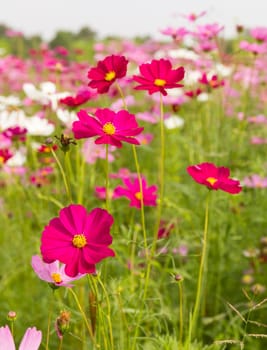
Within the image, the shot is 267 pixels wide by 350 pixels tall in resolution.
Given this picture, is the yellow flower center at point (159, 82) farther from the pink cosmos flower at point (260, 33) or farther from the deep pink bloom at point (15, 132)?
the pink cosmos flower at point (260, 33)

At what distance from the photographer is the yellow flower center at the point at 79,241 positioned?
0.72 m

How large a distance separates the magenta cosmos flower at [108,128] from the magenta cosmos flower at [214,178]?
0.38ft

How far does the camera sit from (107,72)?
3.02ft

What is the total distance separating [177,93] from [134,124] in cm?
118

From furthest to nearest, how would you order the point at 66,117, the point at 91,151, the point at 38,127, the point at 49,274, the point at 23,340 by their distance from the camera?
the point at 91,151 → the point at 38,127 → the point at 66,117 → the point at 49,274 → the point at 23,340

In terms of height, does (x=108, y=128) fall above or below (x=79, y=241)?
above

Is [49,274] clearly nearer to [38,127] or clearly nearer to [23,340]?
[23,340]

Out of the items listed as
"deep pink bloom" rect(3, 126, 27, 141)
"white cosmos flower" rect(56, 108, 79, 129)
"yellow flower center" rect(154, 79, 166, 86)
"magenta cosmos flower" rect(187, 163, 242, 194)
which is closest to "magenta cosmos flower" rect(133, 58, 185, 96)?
"yellow flower center" rect(154, 79, 166, 86)

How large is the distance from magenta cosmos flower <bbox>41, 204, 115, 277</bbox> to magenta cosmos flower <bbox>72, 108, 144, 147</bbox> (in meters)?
0.10

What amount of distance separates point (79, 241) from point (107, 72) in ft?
1.04

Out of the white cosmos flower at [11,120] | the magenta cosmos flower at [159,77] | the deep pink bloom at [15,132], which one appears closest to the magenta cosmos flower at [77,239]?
the magenta cosmos flower at [159,77]

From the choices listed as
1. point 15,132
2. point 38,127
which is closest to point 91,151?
point 38,127

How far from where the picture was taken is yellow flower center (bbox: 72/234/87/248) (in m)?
0.72

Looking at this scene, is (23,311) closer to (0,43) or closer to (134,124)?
(134,124)
